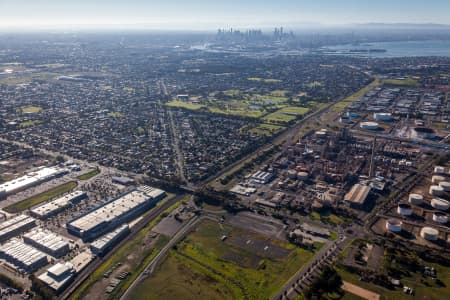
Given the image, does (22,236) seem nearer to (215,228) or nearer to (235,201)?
(215,228)

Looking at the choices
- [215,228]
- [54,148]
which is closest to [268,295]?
[215,228]

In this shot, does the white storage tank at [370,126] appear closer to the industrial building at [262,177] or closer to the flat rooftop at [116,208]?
the industrial building at [262,177]

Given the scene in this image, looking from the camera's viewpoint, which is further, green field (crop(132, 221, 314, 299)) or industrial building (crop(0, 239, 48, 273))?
industrial building (crop(0, 239, 48, 273))

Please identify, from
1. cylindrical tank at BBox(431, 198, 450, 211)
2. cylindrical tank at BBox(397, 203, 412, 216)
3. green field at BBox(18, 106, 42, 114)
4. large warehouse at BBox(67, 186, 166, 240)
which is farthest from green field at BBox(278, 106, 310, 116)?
green field at BBox(18, 106, 42, 114)

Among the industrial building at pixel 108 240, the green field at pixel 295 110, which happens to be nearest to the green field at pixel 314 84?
the green field at pixel 295 110

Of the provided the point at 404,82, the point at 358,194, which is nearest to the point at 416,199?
the point at 358,194

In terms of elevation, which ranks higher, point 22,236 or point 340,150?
point 340,150

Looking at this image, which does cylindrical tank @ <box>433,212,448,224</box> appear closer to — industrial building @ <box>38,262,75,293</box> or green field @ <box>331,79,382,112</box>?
industrial building @ <box>38,262,75,293</box>
